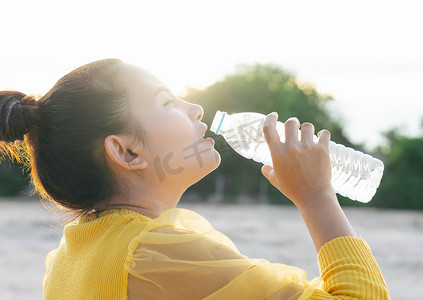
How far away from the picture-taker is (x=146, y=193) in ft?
4.92

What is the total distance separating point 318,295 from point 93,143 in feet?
2.51

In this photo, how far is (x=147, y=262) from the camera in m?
1.19

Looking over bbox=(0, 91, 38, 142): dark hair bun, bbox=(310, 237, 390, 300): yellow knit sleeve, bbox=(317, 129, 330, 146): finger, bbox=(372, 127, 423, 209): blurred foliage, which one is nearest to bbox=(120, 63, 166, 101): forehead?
bbox=(0, 91, 38, 142): dark hair bun

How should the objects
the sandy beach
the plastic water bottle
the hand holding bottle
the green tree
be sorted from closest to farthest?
1. the hand holding bottle
2. the plastic water bottle
3. the sandy beach
4. the green tree

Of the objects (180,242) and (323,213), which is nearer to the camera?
(180,242)

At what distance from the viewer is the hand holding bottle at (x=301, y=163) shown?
54.1 inches

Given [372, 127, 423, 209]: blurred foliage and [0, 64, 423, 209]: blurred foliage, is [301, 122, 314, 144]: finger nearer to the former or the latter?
[0, 64, 423, 209]: blurred foliage

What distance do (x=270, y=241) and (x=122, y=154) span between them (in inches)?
337

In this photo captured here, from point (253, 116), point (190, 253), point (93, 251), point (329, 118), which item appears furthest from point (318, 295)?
point (329, 118)

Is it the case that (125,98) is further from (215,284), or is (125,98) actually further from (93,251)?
(215,284)

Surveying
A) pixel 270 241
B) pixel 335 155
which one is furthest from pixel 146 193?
pixel 270 241

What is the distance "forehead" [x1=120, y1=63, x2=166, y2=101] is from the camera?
5.15 ft

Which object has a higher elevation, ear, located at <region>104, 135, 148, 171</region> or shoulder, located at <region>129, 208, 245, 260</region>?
ear, located at <region>104, 135, 148, 171</region>

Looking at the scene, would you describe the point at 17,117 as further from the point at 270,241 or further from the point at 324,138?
the point at 270,241
